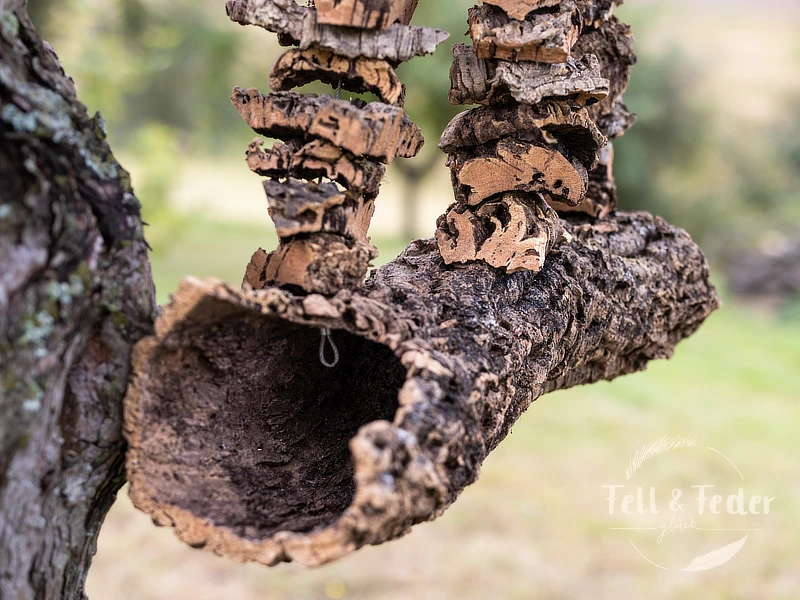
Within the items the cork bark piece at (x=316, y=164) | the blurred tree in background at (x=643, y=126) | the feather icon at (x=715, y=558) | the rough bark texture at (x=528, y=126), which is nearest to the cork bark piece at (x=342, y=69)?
the cork bark piece at (x=316, y=164)

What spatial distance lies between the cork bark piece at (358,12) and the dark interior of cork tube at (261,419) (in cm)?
49

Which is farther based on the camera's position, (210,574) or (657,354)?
(210,574)

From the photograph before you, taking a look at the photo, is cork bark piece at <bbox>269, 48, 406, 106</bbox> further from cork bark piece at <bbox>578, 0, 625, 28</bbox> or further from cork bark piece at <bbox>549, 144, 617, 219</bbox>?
cork bark piece at <bbox>549, 144, 617, 219</bbox>

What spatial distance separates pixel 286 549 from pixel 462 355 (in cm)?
41

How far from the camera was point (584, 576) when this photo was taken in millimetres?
3939

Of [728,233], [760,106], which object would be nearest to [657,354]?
[728,233]

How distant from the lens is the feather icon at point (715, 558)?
392cm

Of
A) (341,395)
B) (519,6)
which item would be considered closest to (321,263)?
(341,395)

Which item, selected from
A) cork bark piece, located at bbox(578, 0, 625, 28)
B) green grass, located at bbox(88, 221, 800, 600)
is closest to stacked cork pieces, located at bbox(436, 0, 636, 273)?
cork bark piece, located at bbox(578, 0, 625, 28)

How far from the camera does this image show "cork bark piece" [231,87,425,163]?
119 cm

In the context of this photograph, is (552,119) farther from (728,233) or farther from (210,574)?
(728,233)

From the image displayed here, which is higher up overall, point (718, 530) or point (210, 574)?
point (718, 530)

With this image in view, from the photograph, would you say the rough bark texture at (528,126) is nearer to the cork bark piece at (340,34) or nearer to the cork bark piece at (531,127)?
the cork bark piece at (531,127)

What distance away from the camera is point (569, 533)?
434cm
